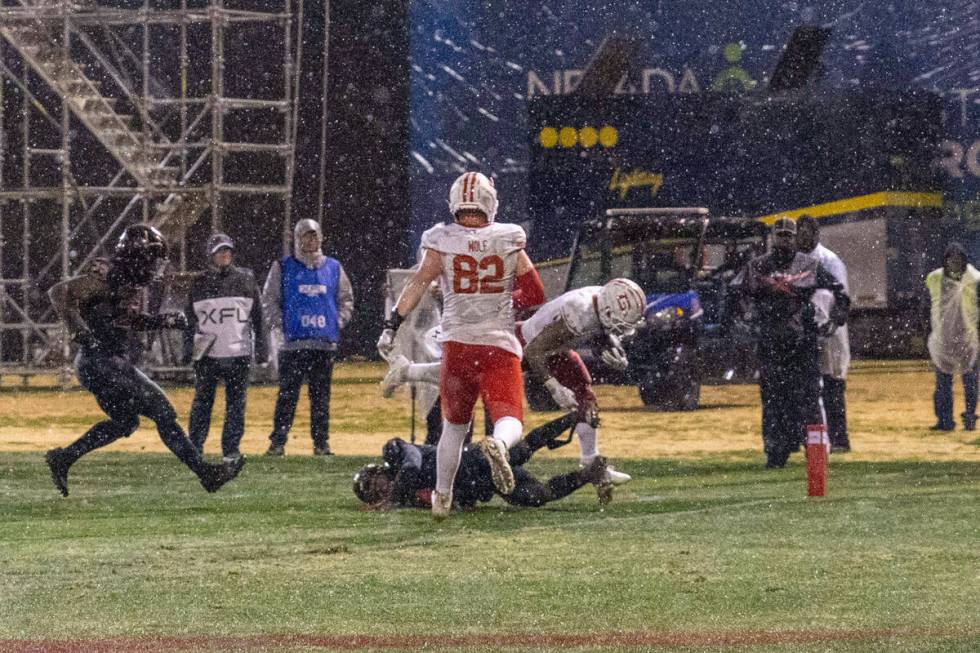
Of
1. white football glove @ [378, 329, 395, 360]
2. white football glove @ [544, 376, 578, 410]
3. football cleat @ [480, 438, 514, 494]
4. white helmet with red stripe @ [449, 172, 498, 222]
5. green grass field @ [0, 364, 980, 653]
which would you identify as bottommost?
green grass field @ [0, 364, 980, 653]

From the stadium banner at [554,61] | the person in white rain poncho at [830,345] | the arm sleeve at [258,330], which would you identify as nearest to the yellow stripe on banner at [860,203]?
the stadium banner at [554,61]

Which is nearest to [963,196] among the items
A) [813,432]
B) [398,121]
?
[398,121]

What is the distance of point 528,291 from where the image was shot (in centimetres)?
983

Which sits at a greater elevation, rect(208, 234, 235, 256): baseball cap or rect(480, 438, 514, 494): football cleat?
rect(208, 234, 235, 256): baseball cap

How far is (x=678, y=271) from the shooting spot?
72.1 ft

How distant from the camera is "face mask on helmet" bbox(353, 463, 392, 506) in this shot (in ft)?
34.6

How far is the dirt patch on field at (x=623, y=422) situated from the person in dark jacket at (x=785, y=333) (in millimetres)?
1457

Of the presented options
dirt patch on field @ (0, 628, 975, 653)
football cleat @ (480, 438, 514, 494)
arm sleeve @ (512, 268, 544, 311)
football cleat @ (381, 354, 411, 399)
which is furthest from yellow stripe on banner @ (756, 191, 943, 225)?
dirt patch on field @ (0, 628, 975, 653)

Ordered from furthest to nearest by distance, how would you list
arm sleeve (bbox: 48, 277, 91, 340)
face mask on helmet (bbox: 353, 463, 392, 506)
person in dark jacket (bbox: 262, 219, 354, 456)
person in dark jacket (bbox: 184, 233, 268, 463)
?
person in dark jacket (bbox: 262, 219, 354, 456), person in dark jacket (bbox: 184, 233, 268, 463), arm sleeve (bbox: 48, 277, 91, 340), face mask on helmet (bbox: 353, 463, 392, 506)

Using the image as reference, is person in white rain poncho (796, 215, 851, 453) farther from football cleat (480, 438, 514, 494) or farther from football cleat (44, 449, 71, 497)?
football cleat (44, 449, 71, 497)

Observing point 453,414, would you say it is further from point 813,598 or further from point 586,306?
point 813,598

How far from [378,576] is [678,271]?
14527mm

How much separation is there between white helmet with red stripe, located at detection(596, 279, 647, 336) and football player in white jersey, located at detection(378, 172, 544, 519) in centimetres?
55

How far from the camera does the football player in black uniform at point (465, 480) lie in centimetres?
1034
